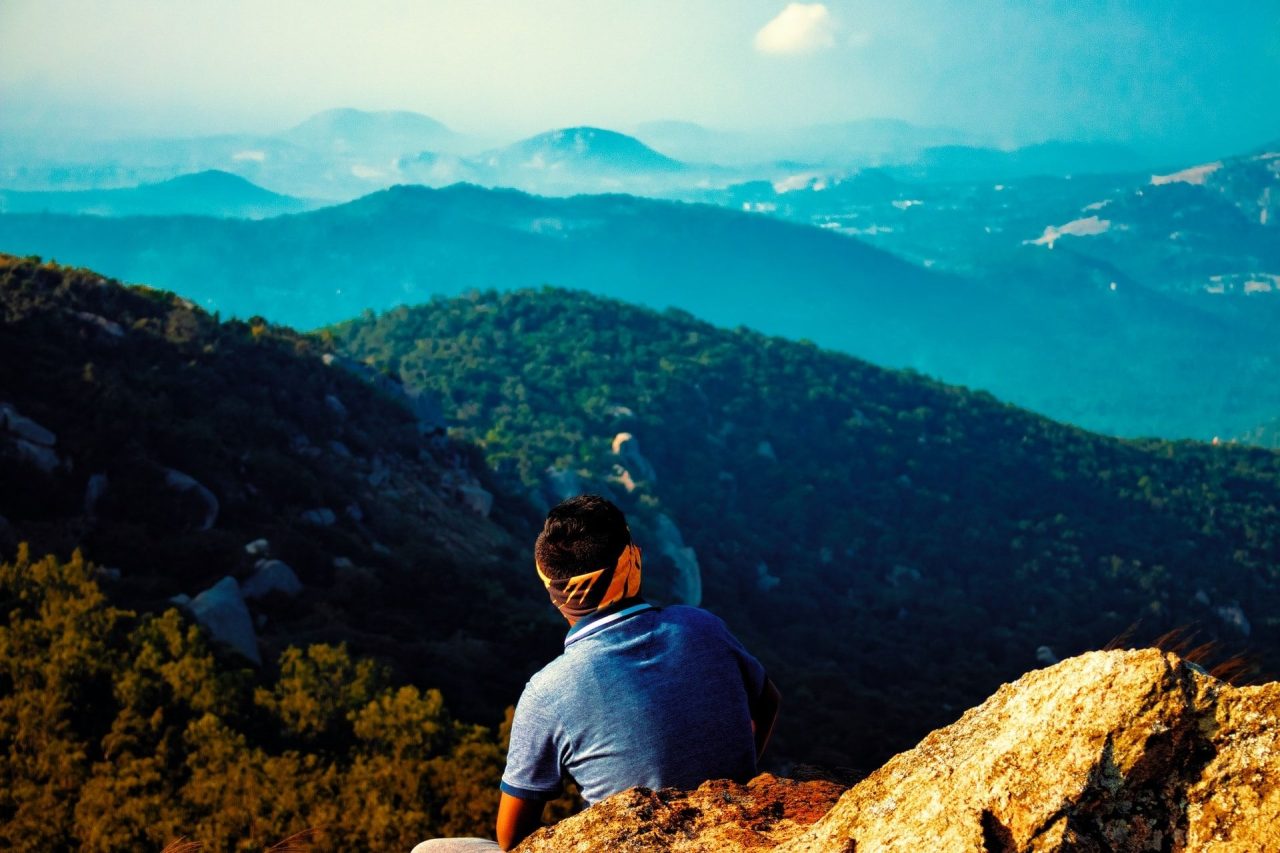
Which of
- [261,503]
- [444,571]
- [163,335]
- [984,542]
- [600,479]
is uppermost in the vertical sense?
[163,335]

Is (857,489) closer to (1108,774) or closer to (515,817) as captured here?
(515,817)

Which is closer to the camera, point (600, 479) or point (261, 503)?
point (261, 503)

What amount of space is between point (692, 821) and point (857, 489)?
3113 inches

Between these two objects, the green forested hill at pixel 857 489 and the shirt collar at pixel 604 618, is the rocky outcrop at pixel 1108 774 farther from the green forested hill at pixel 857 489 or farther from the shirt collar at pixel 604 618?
the green forested hill at pixel 857 489

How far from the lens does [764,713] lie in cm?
466

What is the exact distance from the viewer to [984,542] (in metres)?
74.1

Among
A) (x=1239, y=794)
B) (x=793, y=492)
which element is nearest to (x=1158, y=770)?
(x=1239, y=794)

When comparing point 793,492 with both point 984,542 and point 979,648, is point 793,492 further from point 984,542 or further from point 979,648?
point 979,648

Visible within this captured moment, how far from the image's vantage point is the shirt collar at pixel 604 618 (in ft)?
13.9

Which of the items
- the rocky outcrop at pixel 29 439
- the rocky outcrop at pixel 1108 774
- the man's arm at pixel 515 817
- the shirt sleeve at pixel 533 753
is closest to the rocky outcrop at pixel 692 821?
the man's arm at pixel 515 817

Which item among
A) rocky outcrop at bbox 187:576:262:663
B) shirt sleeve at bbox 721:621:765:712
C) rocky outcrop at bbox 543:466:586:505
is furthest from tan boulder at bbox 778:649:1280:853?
rocky outcrop at bbox 543:466:586:505

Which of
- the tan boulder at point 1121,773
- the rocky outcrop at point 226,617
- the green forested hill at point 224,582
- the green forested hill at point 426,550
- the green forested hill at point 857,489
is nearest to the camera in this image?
the tan boulder at point 1121,773

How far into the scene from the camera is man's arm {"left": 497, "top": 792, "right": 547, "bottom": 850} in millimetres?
4207

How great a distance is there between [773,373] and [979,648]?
51.7 m
